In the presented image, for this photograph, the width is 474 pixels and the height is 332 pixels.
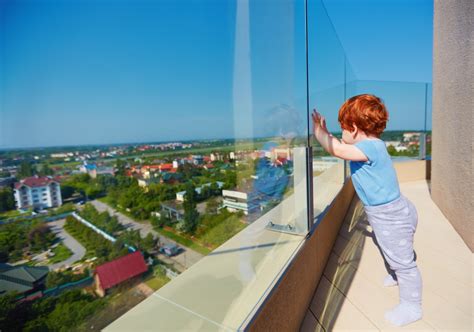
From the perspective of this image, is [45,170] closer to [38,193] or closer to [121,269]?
[38,193]

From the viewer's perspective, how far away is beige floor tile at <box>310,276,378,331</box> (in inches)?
58.5

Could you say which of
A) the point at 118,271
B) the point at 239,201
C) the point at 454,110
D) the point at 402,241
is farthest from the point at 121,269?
the point at 454,110

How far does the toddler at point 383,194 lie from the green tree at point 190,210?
3.04 ft

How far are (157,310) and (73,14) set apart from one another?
85 centimetres

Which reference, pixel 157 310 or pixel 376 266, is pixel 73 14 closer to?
pixel 157 310

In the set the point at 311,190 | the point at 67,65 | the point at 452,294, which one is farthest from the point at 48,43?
the point at 452,294

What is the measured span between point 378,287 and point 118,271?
72.9 inches

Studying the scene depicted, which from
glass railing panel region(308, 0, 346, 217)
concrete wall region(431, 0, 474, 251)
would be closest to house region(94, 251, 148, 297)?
glass railing panel region(308, 0, 346, 217)

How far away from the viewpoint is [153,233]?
2.40 ft

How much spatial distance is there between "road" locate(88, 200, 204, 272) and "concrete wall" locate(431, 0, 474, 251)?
109 inches

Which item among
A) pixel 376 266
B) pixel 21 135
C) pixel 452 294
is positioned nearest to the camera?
pixel 21 135

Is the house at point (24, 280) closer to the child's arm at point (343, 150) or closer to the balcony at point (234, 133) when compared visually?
the balcony at point (234, 133)

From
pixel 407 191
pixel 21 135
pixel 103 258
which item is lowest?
pixel 407 191

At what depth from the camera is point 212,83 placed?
3.46 feet
